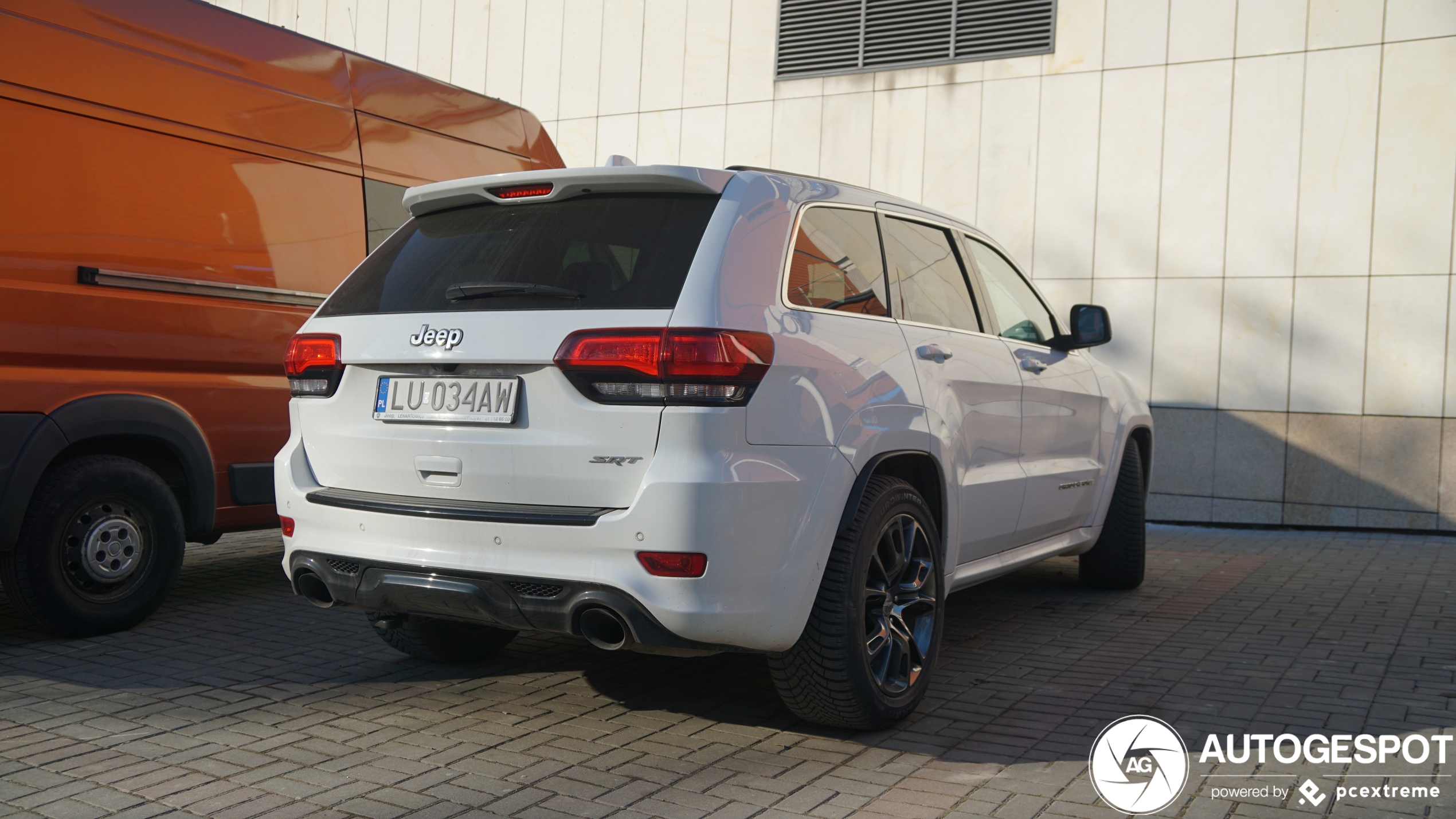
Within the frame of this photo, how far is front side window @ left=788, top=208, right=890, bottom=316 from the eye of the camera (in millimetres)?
3789

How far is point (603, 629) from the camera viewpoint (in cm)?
341

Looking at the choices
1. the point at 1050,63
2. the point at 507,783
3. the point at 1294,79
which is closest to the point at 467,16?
the point at 1050,63

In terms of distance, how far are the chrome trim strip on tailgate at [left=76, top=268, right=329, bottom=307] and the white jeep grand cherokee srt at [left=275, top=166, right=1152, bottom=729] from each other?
1.39 meters

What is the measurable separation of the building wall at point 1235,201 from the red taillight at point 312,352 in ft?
26.7

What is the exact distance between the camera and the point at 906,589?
404 cm

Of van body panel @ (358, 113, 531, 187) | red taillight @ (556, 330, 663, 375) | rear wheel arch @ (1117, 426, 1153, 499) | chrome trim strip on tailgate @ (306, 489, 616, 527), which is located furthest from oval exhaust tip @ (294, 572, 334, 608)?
rear wheel arch @ (1117, 426, 1153, 499)

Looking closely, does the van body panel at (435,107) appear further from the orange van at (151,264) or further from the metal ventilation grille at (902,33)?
the metal ventilation grille at (902,33)

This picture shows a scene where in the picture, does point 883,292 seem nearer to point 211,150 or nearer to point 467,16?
point 211,150

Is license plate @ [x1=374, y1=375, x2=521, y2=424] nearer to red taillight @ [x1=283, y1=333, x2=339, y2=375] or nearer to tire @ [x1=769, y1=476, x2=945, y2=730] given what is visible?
red taillight @ [x1=283, y1=333, x2=339, y2=375]

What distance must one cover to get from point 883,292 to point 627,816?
201 cm

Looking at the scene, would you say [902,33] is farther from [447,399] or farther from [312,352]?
[447,399]

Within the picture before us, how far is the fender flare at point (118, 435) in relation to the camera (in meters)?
4.64

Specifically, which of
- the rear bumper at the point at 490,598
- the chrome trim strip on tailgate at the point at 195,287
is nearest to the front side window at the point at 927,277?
the rear bumper at the point at 490,598

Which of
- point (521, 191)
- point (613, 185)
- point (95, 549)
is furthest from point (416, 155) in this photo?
point (613, 185)
